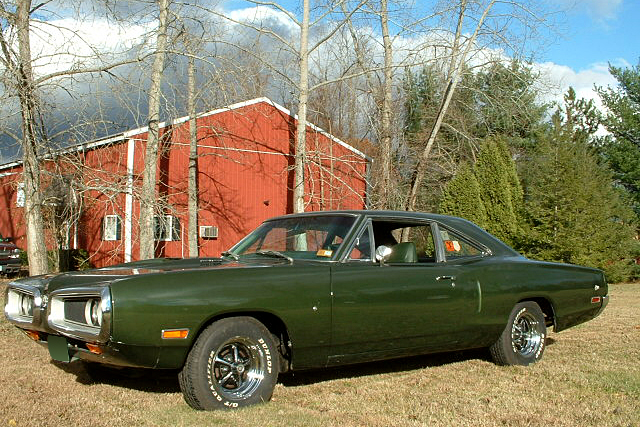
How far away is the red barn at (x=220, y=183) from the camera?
69.1 ft

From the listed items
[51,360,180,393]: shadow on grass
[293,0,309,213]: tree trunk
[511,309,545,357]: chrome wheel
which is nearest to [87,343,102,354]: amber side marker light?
[51,360,180,393]: shadow on grass

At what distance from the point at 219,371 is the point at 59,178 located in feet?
31.5

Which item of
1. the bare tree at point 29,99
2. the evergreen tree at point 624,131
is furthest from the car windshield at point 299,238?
the evergreen tree at point 624,131

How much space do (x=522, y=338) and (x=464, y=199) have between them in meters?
18.4

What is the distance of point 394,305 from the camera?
17.7ft

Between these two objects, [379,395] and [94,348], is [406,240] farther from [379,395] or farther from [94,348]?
[94,348]

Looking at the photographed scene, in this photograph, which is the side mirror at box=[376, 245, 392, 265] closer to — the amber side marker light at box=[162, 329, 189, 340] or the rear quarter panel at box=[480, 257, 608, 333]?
the rear quarter panel at box=[480, 257, 608, 333]

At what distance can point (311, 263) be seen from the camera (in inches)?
209

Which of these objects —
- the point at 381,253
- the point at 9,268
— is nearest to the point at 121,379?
the point at 381,253

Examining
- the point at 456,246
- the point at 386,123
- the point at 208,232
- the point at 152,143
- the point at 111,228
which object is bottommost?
the point at 456,246

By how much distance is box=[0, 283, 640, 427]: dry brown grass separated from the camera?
4531 millimetres

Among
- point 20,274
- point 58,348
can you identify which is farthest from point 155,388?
point 20,274

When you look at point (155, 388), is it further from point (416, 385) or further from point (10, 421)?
point (416, 385)

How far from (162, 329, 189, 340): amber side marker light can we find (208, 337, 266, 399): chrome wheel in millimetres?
337
